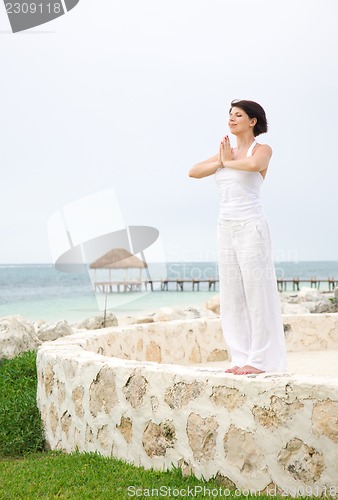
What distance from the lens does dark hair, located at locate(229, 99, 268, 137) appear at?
14.5 feet

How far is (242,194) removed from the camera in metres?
4.36

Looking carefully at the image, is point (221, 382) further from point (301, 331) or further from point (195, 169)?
point (301, 331)

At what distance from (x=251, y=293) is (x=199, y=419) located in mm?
972

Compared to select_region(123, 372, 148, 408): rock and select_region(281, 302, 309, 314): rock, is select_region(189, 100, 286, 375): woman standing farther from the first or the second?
select_region(281, 302, 309, 314): rock

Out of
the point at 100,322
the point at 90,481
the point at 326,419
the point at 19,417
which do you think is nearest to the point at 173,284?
the point at 100,322

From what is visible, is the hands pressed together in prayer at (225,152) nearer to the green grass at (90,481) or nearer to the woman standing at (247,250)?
the woman standing at (247,250)

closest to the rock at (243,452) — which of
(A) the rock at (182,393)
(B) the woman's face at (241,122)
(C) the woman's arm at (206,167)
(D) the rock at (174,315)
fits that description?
(A) the rock at (182,393)

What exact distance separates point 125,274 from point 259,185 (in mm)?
32792

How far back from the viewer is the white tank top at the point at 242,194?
14.3 feet

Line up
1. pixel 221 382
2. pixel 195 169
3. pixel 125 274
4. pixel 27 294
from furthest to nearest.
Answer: pixel 27 294 → pixel 125 274 → pixel 195 169 → pixel 221 382

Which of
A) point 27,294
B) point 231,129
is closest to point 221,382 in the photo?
point 231,129

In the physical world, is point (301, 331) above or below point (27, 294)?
above

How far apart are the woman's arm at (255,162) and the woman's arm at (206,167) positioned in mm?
118

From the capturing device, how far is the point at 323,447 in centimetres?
330
